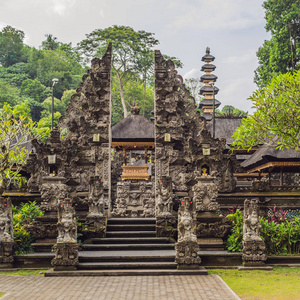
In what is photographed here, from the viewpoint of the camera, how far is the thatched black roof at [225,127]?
96.6ft

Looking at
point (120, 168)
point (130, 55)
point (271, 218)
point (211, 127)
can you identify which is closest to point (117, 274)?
point (271, 218)

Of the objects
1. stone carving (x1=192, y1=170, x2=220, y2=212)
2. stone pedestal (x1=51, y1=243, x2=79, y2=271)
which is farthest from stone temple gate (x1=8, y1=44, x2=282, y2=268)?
stone pedestal (x1=51, y1=243, x2=79, y2=271)

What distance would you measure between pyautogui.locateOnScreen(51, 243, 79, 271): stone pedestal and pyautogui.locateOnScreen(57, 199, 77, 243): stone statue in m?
0.20

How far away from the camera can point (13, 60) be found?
217 ft

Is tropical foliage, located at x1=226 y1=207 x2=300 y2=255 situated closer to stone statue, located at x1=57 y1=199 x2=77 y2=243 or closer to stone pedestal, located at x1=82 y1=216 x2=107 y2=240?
stone pedestal, located at x1=82 y1=216 x2=107 y2=240

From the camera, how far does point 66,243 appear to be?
11.7 m

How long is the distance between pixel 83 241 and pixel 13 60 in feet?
188

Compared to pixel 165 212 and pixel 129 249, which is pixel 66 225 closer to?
pixel 129 249

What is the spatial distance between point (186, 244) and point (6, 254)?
488 cm

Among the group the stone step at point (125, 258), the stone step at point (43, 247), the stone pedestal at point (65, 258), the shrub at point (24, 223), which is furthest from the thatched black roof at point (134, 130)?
the stone pedestal at point (65, 258)

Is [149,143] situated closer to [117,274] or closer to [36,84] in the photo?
[117,274]

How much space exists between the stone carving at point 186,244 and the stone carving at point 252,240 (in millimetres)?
1432

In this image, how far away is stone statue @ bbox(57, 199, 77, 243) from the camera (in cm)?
1190

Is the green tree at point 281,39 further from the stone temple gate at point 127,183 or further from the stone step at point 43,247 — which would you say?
the stone step at point 43,247
